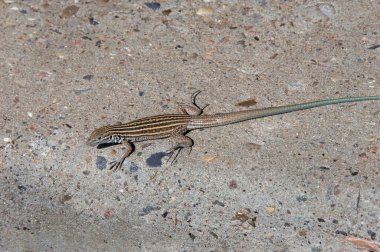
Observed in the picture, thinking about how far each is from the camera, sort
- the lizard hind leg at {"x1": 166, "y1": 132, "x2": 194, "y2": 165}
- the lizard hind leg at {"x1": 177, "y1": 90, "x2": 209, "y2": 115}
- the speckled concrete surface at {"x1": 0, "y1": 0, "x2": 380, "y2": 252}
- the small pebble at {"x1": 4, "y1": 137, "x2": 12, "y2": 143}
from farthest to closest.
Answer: the lizard hind leg at {"x1": 177, "y1": 90, "x2": 209, "y2": 115}, the small pebble at {"x1": 4, "y1": 137, "x2": 12, "y2": 143}, the lizard hind leg at {"x1": 166, "y1": 132, "x2": 194, "y2": 165}, the speckled concrete surface at {"x1": 0, "y1": 0, "x2": 380, "y2": 252}

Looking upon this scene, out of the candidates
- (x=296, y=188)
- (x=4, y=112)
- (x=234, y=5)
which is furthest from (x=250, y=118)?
(x=4, y=112)

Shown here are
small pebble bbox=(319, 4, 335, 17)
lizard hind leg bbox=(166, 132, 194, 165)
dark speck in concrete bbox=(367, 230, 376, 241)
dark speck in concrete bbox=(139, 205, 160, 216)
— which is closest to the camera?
dark speck in concrete bbox=(367, 230, 376, 241)

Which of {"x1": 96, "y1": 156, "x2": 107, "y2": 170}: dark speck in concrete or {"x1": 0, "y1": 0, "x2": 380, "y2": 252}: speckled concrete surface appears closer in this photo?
{"x1": 0, "y1": 0, "x2": 380, "y2": 252}: speckled concrete surface

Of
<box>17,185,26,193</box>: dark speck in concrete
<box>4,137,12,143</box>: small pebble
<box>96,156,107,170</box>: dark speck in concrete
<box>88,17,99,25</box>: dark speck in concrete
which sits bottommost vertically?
<box>17,185,26,193</box>: dark speck in concrete

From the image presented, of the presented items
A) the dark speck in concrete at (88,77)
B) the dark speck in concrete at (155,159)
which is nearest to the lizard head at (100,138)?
the dark speck in concrete at (155,159)

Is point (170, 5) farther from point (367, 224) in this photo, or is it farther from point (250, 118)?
point (367, 224)

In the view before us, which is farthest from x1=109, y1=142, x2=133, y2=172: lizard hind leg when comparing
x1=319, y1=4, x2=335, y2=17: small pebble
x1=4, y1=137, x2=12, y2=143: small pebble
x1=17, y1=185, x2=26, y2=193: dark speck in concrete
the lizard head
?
x1=319, y1=4, x2=335, y2=17: small pebble

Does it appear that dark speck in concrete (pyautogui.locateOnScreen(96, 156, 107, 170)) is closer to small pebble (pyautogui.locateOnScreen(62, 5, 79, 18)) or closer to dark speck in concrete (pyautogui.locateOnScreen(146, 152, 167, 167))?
dark speck in concrete (pyautogui.locateOnScreen(146, 152, 167, 167))
